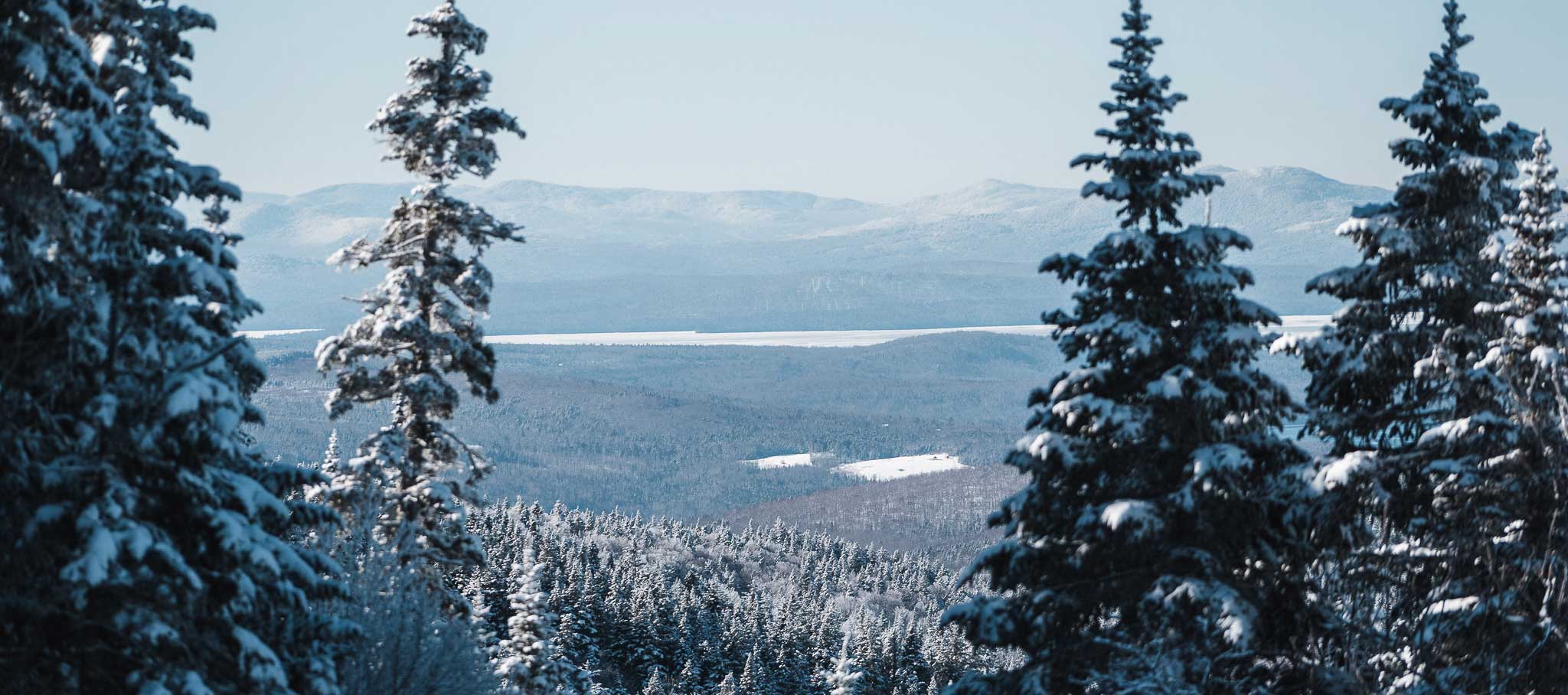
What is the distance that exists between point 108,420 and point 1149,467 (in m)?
10.5

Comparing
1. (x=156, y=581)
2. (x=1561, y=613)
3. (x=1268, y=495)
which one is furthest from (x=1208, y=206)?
(x=156, y=581)

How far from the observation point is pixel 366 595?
18188 millimetres

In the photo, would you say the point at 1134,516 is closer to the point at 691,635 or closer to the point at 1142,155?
the point at 1142,155

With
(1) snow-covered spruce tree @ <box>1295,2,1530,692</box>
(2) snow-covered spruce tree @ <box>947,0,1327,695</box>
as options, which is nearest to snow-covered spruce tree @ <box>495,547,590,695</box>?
(2) snow-covered spruce tree @ <box>947,0,1327,695</box>

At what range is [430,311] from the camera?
20594 mm

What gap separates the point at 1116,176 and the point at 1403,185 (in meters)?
4.37

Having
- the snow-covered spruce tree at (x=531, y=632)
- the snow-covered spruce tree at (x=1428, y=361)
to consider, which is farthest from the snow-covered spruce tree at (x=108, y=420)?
the snow-covered spruce tree at (x=531, y=632)

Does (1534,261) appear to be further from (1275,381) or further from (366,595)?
(366,595)

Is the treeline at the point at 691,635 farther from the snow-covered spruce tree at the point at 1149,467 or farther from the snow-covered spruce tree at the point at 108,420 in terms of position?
the snow-covered spruce tree at the point at 108,420

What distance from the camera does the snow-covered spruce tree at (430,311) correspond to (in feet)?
65.9

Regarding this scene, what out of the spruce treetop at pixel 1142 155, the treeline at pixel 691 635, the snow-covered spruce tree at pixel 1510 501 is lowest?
the treeline at pixel 691 635

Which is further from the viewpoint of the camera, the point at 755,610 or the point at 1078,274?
the point at 755,610

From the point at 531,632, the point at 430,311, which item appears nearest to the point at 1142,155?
the point at 430,311

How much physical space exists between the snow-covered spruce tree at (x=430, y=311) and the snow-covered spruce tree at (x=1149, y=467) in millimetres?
8039
